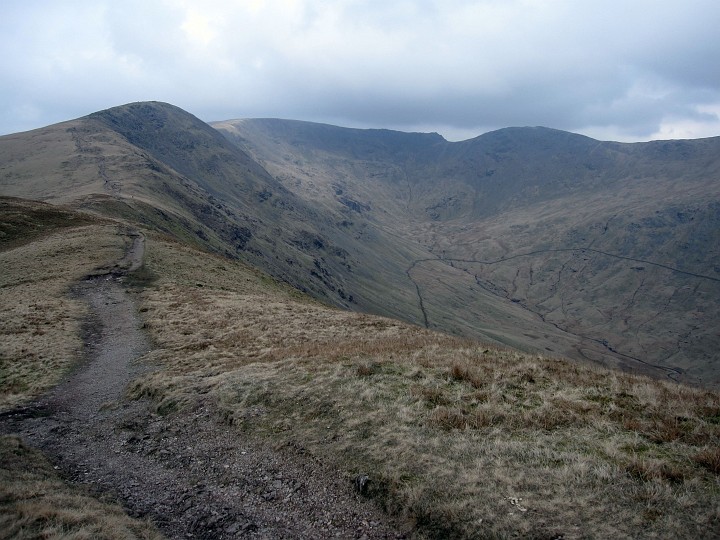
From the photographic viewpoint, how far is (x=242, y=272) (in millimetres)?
59375

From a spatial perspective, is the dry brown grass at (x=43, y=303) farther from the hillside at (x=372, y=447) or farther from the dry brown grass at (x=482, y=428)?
the dry brown grass at (x=482, y=428)

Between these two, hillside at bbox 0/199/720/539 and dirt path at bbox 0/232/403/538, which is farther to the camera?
dirt path at bbox 0/232/403/538

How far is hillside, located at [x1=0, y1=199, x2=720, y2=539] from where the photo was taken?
9445 millimetres

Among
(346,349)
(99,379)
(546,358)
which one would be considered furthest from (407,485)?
(99,379)

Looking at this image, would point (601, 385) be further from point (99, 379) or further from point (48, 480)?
point (99, 379)

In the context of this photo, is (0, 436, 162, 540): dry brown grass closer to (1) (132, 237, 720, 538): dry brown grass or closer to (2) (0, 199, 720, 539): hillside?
(2) (0, 199, 720, 539): hillside

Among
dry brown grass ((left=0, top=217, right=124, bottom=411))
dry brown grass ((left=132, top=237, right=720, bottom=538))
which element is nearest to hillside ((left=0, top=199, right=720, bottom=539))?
dry brown grass ((left=132, top=237, right=720, bottom=538))

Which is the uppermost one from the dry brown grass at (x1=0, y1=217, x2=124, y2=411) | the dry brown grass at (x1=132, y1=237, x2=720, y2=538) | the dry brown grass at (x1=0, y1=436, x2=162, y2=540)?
the dry brown grass at (x1=132, y1=237, x2=720, y2=538)

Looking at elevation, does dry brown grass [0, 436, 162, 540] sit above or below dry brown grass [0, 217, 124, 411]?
above

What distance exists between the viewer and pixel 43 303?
34.4 m

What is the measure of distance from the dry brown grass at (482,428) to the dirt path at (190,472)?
74 centimetres

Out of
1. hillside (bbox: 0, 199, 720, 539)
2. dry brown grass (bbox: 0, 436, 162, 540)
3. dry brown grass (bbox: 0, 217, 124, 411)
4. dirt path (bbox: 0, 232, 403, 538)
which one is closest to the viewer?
dry brown grass (bbox: 0, 436, 162, 540)

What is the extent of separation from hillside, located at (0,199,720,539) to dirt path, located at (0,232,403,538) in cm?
5

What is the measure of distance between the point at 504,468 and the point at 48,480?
39.6 ft
